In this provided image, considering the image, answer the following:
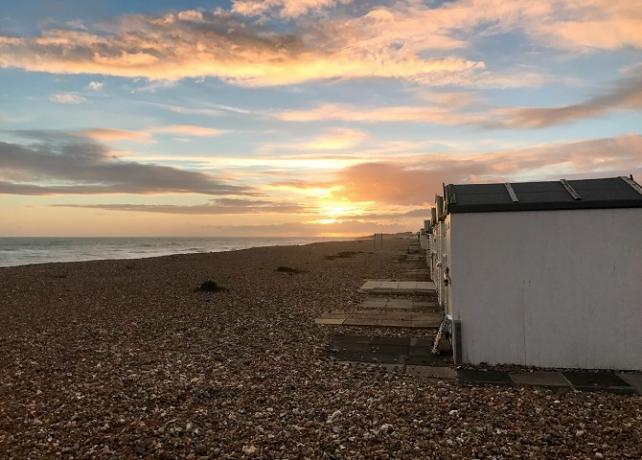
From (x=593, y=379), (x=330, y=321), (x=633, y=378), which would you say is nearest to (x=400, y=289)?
(x=330, y=321)

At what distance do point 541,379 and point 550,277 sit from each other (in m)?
1.76

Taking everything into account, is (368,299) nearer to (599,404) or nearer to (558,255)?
(558,255)

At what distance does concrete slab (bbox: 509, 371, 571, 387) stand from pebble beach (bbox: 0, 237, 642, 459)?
0.36 meters

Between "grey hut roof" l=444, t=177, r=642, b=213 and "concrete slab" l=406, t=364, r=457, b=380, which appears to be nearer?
"concrete slab" l=406, t=364, r=457, b=380

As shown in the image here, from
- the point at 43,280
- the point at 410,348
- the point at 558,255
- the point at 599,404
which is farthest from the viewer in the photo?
the point at 43,280

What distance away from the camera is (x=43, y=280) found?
23156mm

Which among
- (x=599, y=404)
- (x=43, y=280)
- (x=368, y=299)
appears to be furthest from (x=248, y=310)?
(x=43, y=280)

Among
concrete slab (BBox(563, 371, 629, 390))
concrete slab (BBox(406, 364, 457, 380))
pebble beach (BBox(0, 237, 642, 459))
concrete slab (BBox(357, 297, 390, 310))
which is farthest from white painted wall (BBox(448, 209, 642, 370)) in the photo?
concrete slab (BBox(357, 297, 390, 310))

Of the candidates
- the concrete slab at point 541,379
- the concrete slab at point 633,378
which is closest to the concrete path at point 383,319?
the concrete slab at point 541,379

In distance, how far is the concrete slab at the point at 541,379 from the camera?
725cm

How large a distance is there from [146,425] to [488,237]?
622cm

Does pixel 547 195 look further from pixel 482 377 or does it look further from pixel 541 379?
pixel 482 377

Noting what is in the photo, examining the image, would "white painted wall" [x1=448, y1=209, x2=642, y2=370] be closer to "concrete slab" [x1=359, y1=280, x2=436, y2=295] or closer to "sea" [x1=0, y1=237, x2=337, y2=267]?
"concrete slab" [x1=359, y1=280, x2=436, y2=295]

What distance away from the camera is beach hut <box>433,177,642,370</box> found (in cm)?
787
